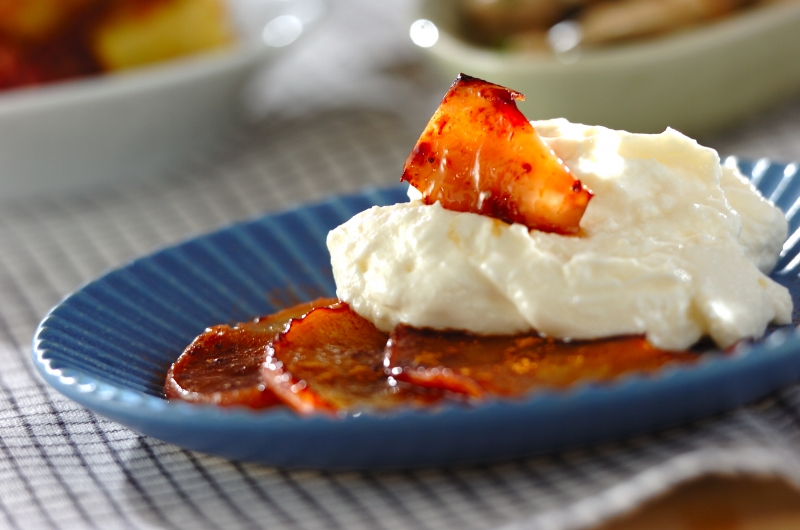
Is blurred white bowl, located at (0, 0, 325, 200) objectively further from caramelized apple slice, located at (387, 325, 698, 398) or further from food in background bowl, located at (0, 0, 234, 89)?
caramelized apple slice, located at (387, 325, 698, 398)

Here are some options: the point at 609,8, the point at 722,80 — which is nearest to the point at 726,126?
the point at 722,80

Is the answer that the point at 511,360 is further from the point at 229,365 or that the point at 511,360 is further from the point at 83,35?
the point at 83,35

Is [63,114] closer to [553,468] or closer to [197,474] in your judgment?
[197,474]

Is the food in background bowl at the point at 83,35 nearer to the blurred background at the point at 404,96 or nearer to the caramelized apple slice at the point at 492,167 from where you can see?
the blurred background at the point at 404,96

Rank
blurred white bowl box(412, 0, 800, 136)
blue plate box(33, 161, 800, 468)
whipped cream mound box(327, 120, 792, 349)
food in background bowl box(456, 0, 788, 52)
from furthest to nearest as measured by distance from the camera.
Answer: food in background bowl box(456, 0, 788, 52), blurred white bowl box(412, 0, 800, 136), whipped cream mound box(327, 120, 792, 349), blue plate box(33, 161, 800, 468)

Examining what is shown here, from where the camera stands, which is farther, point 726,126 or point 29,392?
point 726,126

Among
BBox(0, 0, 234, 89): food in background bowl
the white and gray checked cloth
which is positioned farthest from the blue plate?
BBox(0, 0, 234, 89): food in background bowl
